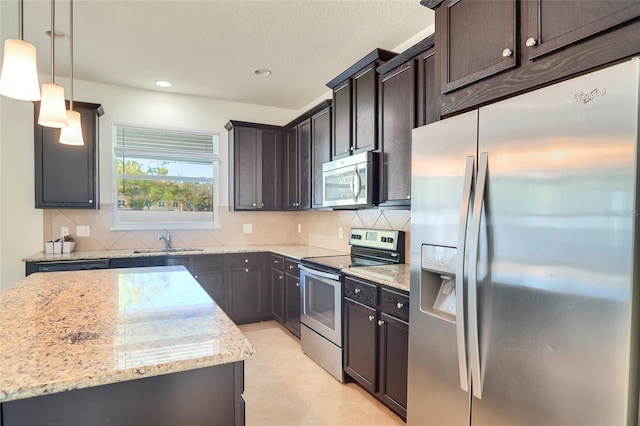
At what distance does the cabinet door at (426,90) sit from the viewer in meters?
2.14

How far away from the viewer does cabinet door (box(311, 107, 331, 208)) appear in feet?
11.4

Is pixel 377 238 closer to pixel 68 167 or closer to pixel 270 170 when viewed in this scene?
pixel 270 170

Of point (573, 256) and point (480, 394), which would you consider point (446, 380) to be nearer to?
point (480, 394)

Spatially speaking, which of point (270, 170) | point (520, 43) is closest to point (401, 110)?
point (520, 43)

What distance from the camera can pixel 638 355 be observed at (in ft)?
3.26

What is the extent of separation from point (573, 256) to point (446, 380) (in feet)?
2.79

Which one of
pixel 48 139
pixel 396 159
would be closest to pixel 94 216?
pixel 48 139

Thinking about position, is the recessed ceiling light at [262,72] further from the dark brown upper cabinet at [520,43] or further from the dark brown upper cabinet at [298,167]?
the dark brown upper cabinet at [520,43]

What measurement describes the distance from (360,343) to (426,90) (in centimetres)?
178

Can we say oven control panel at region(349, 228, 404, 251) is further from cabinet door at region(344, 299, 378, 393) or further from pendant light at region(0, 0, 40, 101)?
pendant light at region(0, 0, 40, 101)

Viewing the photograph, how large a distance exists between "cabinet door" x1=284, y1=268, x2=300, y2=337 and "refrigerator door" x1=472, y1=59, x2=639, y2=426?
2240 mm

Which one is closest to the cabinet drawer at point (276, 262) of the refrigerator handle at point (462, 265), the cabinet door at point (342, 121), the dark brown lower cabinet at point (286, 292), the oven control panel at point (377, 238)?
the dark brown lower cabinet at point (286, 292)

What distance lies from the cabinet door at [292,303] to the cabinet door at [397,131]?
4.69 ft

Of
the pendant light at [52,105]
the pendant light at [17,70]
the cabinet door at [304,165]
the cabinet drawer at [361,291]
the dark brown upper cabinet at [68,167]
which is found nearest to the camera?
the pendant light at [17,70]
